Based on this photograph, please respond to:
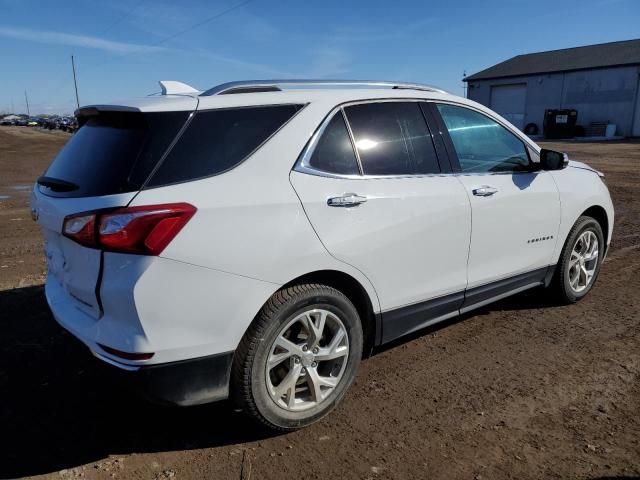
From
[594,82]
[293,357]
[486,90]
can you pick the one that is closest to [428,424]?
[293,357]

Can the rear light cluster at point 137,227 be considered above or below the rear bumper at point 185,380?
above

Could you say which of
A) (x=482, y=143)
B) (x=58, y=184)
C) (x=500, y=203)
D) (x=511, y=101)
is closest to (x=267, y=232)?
(x=58, y=184)

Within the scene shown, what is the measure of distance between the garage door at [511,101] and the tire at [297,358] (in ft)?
149

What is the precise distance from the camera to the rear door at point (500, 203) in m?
3.65

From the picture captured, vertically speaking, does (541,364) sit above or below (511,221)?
below

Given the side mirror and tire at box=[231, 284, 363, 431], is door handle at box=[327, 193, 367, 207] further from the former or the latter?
the side mirror

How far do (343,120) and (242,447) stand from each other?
193cm

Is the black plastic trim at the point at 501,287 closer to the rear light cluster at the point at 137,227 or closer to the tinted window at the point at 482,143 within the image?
the tinted window at the point at 482,143

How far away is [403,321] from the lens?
3324 millimetres

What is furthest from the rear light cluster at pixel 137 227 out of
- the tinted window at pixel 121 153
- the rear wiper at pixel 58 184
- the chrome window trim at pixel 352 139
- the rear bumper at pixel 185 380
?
the chrome window trim at pixel 352 139

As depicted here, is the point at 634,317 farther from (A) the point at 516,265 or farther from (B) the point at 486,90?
(B) the point at 486,90

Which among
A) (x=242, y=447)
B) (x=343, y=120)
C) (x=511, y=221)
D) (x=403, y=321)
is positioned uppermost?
(x=343, y=120)

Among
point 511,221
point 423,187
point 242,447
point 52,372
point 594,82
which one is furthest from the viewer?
point 594,82

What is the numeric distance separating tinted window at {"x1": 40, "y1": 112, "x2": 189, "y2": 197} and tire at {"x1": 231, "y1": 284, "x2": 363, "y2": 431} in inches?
35.9
